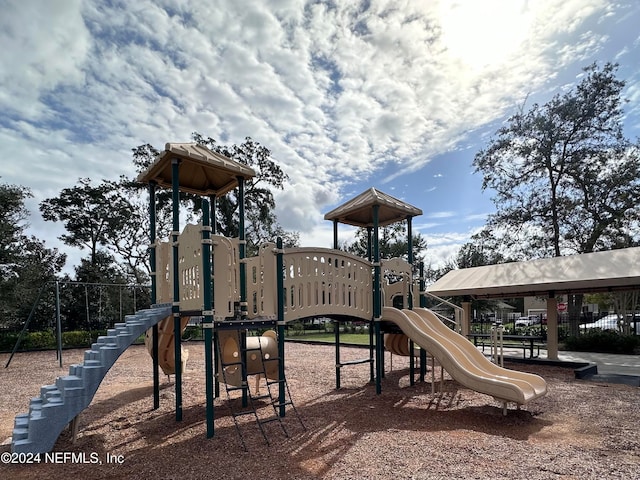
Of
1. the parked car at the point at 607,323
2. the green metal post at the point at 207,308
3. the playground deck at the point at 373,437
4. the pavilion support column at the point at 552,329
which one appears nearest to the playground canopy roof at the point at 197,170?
the green metal post at the point at 207,308

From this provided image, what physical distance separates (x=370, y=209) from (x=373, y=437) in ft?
16.6

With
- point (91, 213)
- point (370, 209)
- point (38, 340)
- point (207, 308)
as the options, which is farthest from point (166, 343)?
point (91, 213)

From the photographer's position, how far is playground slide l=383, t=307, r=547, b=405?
604cm

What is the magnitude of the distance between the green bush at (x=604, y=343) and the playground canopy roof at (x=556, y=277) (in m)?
4.62

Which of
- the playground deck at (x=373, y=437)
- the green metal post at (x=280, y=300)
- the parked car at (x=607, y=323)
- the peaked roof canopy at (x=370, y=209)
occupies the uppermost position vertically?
the peaked roof canopy at (x=370, y=209)

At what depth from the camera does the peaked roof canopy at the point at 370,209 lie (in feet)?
26.8

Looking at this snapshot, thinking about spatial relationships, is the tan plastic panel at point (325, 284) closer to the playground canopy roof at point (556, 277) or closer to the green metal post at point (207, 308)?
the green metal post at point (207, 308)

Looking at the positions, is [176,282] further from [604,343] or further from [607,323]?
[607,323]

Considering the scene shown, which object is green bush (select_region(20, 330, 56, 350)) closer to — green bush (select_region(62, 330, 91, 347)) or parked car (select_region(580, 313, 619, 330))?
green bush (select_region(62, 330, 91, 347))

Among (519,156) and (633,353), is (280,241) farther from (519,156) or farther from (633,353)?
(519,156)

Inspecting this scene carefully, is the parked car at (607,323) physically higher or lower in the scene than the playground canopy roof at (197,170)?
lower

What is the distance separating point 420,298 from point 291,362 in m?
5.08

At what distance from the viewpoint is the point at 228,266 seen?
5816mm

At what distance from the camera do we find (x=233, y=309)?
5867 mm
